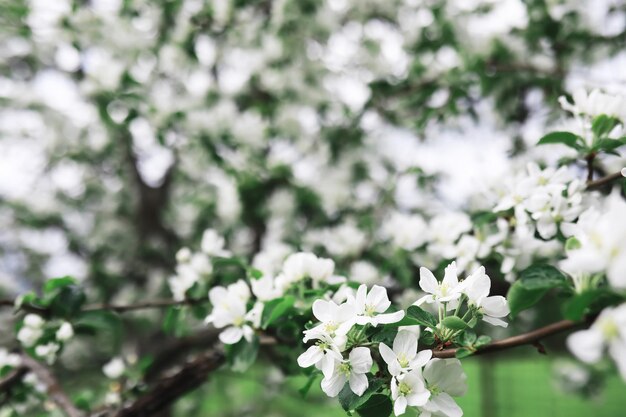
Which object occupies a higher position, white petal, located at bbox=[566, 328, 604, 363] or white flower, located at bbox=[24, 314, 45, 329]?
white petal, located at bbox=[566, 328, 604, 363]

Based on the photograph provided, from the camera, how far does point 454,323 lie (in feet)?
2.02

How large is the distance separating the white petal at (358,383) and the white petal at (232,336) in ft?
1.02

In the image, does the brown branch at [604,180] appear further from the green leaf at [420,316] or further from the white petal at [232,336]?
the white petal at [232,336]

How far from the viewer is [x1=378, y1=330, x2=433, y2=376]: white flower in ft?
2.01

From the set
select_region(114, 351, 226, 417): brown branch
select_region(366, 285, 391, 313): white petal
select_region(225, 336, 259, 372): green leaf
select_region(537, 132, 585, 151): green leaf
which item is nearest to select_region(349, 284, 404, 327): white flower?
select_region(366, 285, 391, 313): white petal

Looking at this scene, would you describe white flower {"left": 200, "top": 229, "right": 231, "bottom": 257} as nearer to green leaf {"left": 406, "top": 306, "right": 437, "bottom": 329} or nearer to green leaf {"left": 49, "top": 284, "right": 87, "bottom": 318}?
green leaf {"left": 49, "top": 284, "right": 87, "bottom": 318}

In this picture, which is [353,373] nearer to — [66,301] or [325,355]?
[325,355]

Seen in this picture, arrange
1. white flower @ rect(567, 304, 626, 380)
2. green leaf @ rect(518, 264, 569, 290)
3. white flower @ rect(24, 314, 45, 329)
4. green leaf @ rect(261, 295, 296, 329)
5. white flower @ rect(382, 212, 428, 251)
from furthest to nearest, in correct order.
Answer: white flower @ rect(382, 212, 428, 251) → white flower @ rect(24, 314, 45, 329) → green leaf @ rect(261, 295, 296, 329) → green leaf @ rect(518, 264, 569, 290) → white flower @ rect(567, 304, 626, 380)

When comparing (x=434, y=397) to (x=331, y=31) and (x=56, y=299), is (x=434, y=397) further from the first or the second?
(x=331, y=31)

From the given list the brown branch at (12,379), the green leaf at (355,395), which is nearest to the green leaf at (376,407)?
the green leaf at (355,395)

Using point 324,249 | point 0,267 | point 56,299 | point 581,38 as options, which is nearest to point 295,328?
point 56,299

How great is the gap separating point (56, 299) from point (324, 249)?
893 mm

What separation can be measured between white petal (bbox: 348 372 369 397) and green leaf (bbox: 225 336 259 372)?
0.34 m

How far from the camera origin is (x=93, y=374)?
265cm
